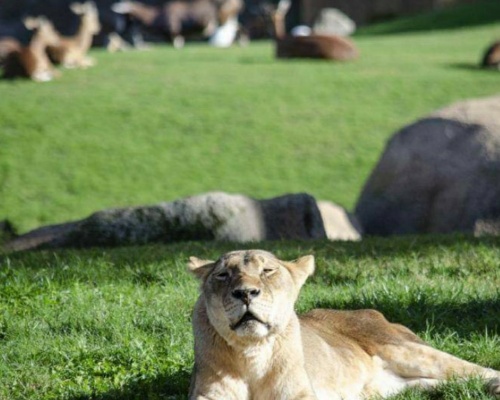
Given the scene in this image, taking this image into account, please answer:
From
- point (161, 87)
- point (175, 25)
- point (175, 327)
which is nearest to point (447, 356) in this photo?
point (175, 327)

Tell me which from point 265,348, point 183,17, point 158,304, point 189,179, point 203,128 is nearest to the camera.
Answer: point 265,348

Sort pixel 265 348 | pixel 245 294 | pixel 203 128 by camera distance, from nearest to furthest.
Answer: pixel 245 294 < pixel 265 348 < pixel 203 128

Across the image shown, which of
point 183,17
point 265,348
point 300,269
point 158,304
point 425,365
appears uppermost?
point 300,269

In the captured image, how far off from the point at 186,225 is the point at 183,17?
85.8 feet

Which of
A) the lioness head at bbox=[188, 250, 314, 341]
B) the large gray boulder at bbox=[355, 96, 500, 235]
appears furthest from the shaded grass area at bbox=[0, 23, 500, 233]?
the lioness head at bbox=[188, 250, 314, 341]

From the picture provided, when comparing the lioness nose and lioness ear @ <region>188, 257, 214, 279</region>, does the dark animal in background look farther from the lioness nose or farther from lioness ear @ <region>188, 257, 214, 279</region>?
the lioness nose

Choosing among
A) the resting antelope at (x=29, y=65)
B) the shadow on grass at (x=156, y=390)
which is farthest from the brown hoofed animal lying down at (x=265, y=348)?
the resting antelope at (x=29, y=65)

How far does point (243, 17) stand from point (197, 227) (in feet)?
115

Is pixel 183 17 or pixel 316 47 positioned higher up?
pixel 316 47

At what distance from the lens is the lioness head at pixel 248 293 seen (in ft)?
16.8

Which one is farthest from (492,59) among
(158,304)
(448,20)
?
(158,304)

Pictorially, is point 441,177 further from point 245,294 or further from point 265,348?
point 245,294

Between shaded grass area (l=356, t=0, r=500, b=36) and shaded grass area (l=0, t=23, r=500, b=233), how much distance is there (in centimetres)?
872

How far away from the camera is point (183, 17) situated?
3591 centimetres
